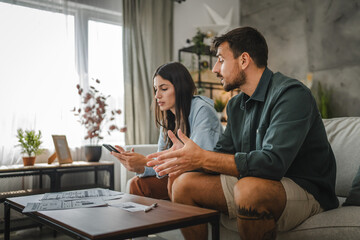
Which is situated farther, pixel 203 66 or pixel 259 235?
pixel 203 66

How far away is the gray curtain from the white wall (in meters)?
0.24

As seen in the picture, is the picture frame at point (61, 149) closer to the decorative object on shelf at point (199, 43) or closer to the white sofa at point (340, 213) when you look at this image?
the white sofa at point (340, 213)

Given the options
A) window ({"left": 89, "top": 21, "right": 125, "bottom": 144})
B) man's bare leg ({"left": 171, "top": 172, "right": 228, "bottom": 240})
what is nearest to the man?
man's bare leg ({"left": 171, "top": 172, "right": 228, "bottom": 240})

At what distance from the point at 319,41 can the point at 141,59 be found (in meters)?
2.03

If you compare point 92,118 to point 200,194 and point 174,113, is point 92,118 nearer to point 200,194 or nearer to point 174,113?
point 174,113

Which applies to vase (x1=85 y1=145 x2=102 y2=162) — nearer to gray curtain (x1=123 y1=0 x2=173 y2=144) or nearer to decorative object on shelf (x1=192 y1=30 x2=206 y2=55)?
gray curtain (x1=123 y1=0 x2=173 y2=144)

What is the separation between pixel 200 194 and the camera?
4.40 feet

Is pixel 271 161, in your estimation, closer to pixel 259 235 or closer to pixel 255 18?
pixel 259 235

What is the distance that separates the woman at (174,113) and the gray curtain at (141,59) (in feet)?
5.05

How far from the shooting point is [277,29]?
4.14 metres

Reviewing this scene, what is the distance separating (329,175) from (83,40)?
2.69 meters

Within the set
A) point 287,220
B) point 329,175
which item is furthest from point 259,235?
point 329,175

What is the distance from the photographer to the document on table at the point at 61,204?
1.18m

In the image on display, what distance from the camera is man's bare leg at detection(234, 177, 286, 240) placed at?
1.05 meters
